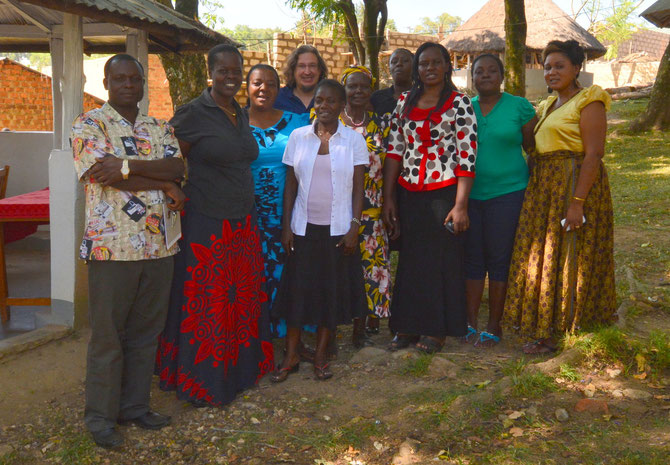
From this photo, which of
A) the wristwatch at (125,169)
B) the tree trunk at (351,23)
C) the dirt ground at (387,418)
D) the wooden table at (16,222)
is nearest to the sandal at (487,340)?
the dirt ground at (387,418)

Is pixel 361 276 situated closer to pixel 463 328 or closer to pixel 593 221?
pixel 463 328

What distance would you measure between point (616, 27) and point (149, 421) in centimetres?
4876

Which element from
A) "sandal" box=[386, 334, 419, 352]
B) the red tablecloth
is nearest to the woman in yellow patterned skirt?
"sandal" box=[386, 334, 419, 352]

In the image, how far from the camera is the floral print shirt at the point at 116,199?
2893 millimetres

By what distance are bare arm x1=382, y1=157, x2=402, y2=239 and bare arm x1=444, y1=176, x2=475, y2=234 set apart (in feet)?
1.29

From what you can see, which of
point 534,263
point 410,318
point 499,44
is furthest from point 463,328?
point 499,44

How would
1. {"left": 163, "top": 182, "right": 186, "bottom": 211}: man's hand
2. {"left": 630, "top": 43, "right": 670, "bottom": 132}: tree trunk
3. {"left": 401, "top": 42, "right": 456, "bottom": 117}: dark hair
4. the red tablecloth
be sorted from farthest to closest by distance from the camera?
{"left": 630, "top": 43, "right": 670, "bottom": 132}: tree trunk < the red tablecloth < {"left": 401, "top": 42, "right": 456, "bottom": 117}: dark hair < {"left": 163, "top": 182, "right": 186, "bottom": 211}: man's hand

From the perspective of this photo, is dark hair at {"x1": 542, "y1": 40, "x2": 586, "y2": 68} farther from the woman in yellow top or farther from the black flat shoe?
the black flat shoe

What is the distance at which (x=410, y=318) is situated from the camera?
4.16 meters

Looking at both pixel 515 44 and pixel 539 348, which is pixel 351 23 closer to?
pixel 515 44

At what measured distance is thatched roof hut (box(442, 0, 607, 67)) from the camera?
979 inches

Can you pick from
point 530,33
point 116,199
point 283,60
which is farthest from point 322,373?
point 530,33

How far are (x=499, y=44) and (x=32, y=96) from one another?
56.5ft

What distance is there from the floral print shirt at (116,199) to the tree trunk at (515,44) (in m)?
8.98
